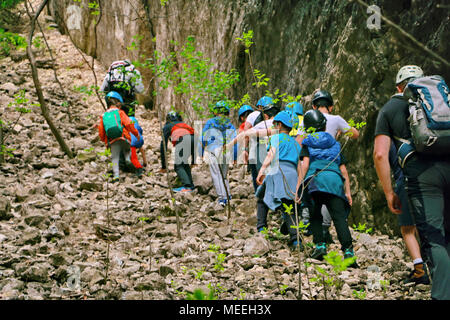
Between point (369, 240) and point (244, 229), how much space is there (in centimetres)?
187

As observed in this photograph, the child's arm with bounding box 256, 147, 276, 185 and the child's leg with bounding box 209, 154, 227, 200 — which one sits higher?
the child's leg with bounding box 209, 154, 227, 200

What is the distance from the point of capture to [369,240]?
6.36m

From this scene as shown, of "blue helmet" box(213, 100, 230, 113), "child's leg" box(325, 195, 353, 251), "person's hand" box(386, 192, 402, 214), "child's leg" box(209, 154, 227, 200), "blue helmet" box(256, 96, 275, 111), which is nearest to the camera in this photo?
"person's hand" box(386, 192, 402, 214)

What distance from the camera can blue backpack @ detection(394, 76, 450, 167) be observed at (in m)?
3.49

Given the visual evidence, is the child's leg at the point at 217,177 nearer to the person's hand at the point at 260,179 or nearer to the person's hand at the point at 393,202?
the person's hand at the point at 260,179

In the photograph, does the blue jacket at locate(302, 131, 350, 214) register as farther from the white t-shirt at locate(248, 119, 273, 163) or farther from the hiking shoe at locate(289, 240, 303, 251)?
the white t-shirt at locate(248, 119, 273, 163)

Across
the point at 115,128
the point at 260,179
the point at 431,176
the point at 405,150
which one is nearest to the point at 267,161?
the point at 260,179

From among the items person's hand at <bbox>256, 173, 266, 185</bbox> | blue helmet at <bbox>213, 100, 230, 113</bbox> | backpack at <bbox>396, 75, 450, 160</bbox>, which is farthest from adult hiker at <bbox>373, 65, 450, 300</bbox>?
blue helmet at <bbox>213, 100, 230, 113</bbox>

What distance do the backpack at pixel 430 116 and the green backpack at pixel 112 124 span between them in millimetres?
6796

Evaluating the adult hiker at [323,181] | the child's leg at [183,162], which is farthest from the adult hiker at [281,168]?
the child's leg at [183,162]

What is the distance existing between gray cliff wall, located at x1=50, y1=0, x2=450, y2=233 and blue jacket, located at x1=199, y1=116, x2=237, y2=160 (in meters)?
1.57

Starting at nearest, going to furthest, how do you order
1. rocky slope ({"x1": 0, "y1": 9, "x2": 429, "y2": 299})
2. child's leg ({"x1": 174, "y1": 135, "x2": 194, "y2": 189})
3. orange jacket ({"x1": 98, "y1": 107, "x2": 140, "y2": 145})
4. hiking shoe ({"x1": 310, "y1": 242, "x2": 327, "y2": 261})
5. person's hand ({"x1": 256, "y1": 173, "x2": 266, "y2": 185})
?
rocky slope ({"x1": 0, "y1": 9, "x2": 429, "y2": 299}) < hiking shoe ({"x1": 310, "y1": 242, "x2": 327, "y2": 261}) < person's hand ({"x1": 256, "y1": 173, "x2": 266, "y2": 185}) < child's leg ({"x1": 174, "y1": 135, "x2": 194, "y2": 189}) < orange jacket ({"x1": 98, "y1": 107, "x2": 140, "y2": 145})
